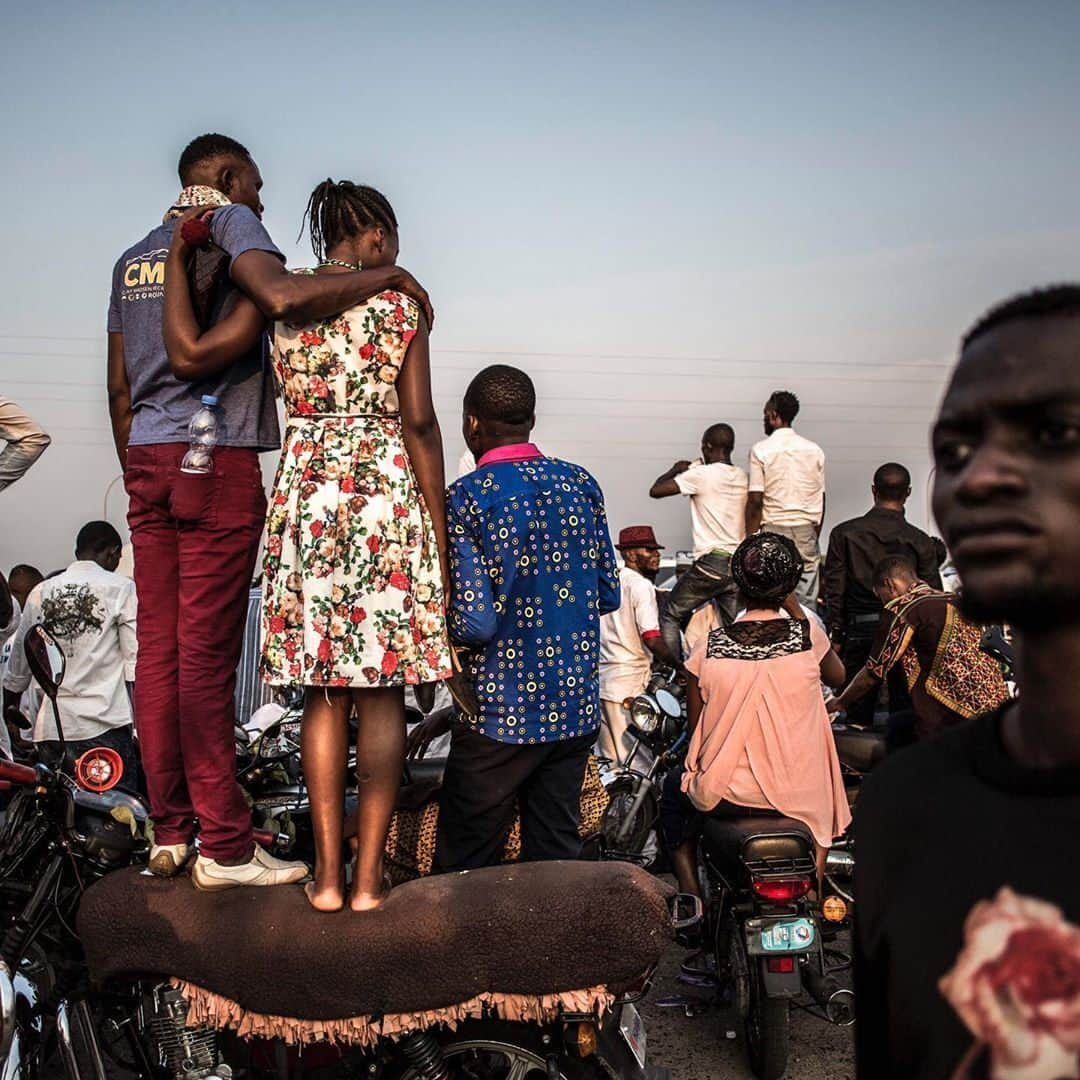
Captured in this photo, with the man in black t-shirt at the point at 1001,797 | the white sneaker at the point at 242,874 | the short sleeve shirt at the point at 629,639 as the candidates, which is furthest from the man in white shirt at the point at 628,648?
the man in black t-shirt at the point at 1001,797

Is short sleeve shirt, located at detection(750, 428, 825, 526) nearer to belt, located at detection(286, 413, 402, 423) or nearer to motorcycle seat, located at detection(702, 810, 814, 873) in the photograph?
motorcycle seat, located at detection(702, 810, 814, 873)

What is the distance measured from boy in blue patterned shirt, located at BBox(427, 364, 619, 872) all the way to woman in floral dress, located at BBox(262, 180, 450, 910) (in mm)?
378

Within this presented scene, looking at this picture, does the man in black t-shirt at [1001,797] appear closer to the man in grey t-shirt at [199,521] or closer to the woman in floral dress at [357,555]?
the woman in floral dress at [357,555]

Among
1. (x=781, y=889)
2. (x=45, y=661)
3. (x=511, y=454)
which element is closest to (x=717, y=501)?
(x=781, y=889)

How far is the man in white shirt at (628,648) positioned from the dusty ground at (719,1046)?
2476 mm

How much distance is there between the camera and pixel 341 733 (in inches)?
131

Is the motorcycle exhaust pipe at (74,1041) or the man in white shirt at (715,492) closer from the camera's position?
the motorcycle exhaust pipe at (74,1041)

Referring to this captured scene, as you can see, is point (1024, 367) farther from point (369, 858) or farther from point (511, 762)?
point (511, 762)

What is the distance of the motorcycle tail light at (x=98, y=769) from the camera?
11.7ft

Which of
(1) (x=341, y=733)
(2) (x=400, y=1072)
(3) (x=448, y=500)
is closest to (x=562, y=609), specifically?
(3) (x=448, y=500)

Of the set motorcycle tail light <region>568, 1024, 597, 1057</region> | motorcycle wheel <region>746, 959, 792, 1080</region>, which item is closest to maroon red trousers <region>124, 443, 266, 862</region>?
motorcycle tail light <region>568, 1024, 597, 1057</region>

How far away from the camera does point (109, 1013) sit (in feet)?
11.8

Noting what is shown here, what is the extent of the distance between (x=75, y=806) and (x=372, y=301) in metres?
1.76

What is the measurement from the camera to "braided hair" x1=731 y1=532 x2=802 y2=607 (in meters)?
5.12
